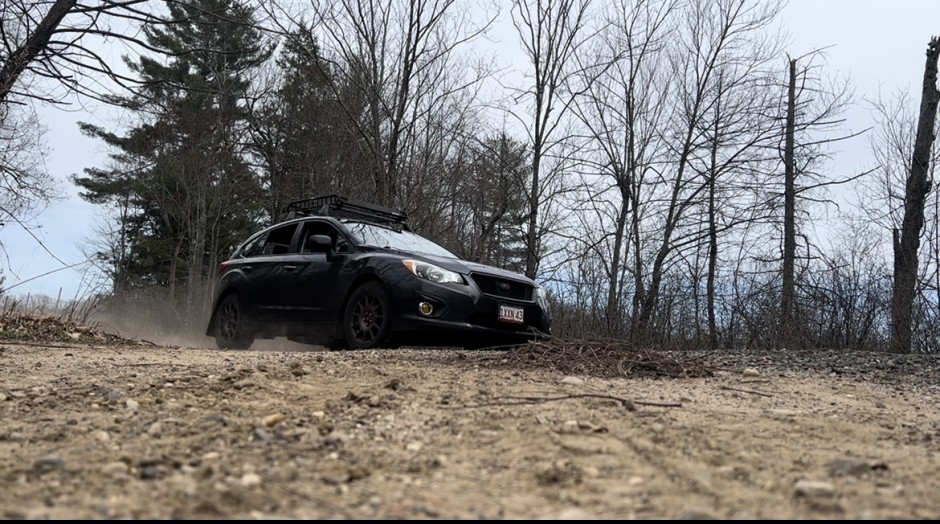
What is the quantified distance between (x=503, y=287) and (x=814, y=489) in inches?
211

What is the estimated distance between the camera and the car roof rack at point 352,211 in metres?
8.80

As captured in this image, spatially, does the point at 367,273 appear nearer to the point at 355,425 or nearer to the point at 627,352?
the point at 627,352

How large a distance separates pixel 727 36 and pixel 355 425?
16562 millimetres

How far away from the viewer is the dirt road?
1.90 metres

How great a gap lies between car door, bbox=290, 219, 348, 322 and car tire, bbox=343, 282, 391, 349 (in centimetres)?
32

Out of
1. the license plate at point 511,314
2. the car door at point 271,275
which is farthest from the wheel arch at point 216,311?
the license plate at point 511,314

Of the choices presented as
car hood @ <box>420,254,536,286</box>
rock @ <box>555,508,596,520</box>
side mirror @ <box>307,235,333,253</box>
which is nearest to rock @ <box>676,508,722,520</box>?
rock @ <box>555,508,596,520</box>

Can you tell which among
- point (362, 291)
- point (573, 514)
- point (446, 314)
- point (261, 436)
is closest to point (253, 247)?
point (362, 291)

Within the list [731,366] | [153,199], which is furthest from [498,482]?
Answer: [153,199]

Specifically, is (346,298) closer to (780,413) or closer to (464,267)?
(464,267)

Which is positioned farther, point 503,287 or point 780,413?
point 503,287

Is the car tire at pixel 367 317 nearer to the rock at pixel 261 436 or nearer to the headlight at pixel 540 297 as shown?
the headlight at pixel 540 297

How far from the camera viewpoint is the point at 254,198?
25156 millimetres

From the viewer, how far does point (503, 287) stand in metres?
7.29
